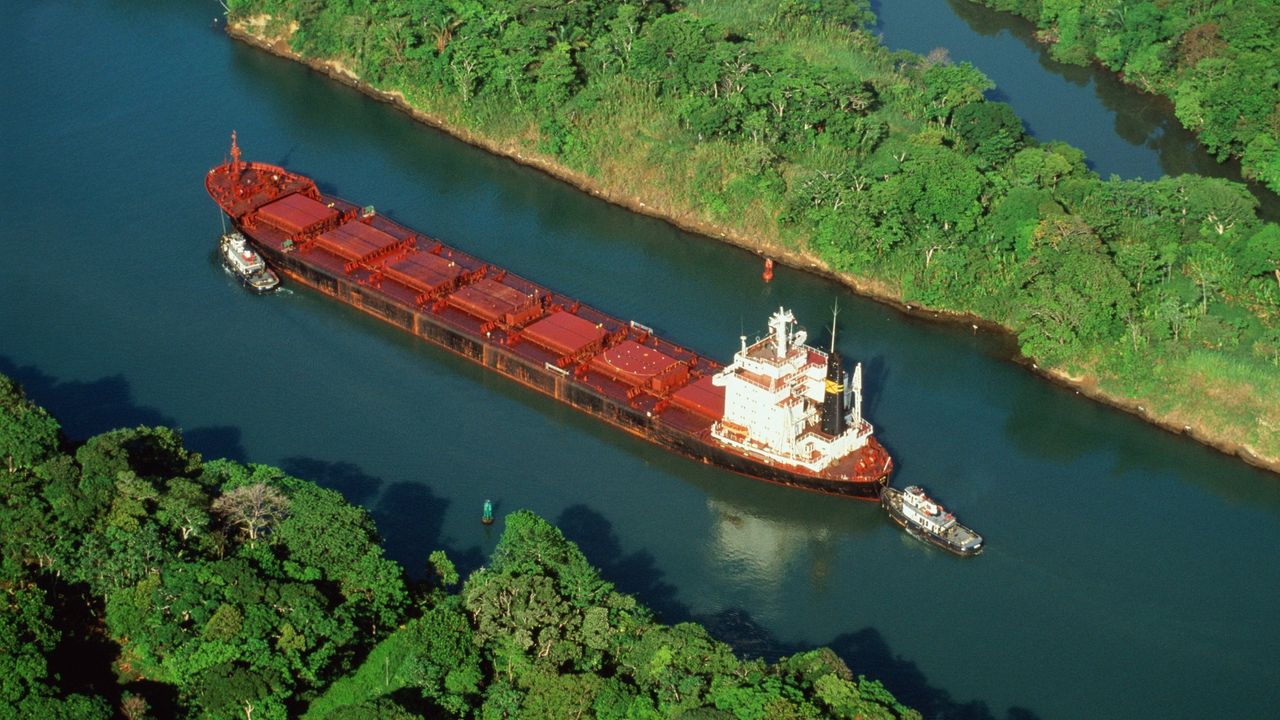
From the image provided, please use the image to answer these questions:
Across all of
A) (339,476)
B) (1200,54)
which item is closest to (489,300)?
(339,476)

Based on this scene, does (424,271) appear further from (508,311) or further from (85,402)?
(85,402)

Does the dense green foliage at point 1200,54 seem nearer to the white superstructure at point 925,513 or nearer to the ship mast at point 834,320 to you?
the ship mast at point 834,320

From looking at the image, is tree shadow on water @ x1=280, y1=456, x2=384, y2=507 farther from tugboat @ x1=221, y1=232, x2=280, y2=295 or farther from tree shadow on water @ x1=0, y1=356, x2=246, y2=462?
tugboat @ x1=221, y1=232, x2=280, y2=295

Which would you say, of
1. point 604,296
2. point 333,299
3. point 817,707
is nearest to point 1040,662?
point 817,707

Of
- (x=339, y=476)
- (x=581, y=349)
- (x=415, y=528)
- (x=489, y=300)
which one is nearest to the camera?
(x=415, y=528)

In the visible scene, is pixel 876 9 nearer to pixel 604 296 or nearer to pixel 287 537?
pixel 604 296

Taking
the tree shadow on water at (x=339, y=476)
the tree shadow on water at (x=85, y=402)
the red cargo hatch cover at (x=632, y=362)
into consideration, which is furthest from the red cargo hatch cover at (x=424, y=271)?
the tree shadow on water at (x=85, y=402)

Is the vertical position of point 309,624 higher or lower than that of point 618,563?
higher
